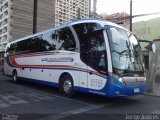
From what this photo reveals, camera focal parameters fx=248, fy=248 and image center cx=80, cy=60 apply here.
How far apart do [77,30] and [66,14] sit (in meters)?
22.6

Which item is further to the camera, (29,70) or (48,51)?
(29,70)

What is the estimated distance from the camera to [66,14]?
33656mm

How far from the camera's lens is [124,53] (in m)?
10.0

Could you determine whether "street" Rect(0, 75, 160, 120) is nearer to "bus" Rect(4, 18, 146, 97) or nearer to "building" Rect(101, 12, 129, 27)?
"bus" Rect(4, 18, 146, 97)

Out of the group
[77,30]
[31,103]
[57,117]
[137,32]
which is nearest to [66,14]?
[137,32]

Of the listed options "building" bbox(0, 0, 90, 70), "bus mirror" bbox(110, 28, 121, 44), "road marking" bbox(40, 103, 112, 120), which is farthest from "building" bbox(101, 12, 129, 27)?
"building" bbox(0, 0, 90, 70)

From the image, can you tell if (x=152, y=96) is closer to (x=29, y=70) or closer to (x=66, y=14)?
(x=29, y=70)

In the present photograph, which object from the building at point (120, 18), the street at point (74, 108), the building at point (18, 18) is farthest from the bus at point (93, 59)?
the building at point (18, 18)

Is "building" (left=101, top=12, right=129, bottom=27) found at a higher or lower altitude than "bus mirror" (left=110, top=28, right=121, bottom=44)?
higher

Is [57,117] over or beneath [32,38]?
beneath

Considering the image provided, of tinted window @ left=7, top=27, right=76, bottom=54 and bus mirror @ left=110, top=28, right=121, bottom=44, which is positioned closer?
bus mirror @ left=110, top=28, right=121, bottom=44

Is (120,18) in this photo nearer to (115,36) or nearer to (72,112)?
(115,36)

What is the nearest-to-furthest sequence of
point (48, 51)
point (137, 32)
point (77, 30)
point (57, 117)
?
point (57, 117) < point (77, 30) < point (48, 51) < point (137, 32)

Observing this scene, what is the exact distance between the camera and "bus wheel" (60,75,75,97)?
11.7 metres
